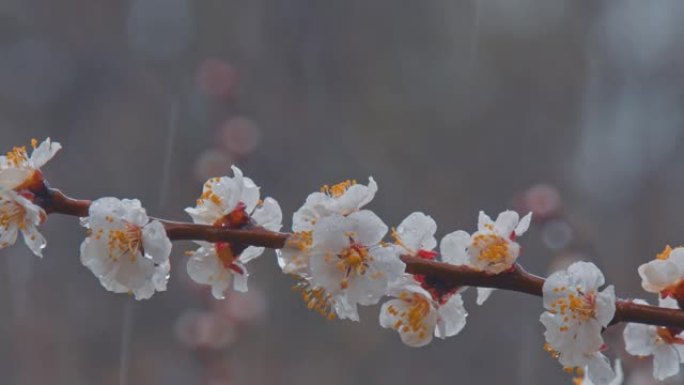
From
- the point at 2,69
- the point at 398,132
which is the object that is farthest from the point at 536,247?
the point at 2,69

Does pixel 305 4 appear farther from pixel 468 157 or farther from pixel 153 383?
pixel 153 383

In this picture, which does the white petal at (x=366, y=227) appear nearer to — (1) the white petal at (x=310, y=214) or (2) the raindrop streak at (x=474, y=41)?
(1) the white petal at (x=310, y=214)

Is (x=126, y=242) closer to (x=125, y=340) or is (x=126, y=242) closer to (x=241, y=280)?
(x=241, y=280)

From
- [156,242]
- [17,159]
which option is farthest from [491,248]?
[17,159]

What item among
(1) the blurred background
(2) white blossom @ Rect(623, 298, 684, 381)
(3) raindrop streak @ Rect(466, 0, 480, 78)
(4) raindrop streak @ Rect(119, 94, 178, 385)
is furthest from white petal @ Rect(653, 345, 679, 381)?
(3) raindrop streak @ Rect(466, 0, 480, 78)

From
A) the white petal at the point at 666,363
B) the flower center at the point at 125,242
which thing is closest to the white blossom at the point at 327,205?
the flower center at the point at 125,242

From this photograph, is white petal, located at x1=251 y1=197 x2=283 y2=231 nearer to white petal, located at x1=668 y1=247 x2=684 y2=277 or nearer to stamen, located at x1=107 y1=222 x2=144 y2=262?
stamen, located at x1=107 y1=222 x2=144 y2=262
